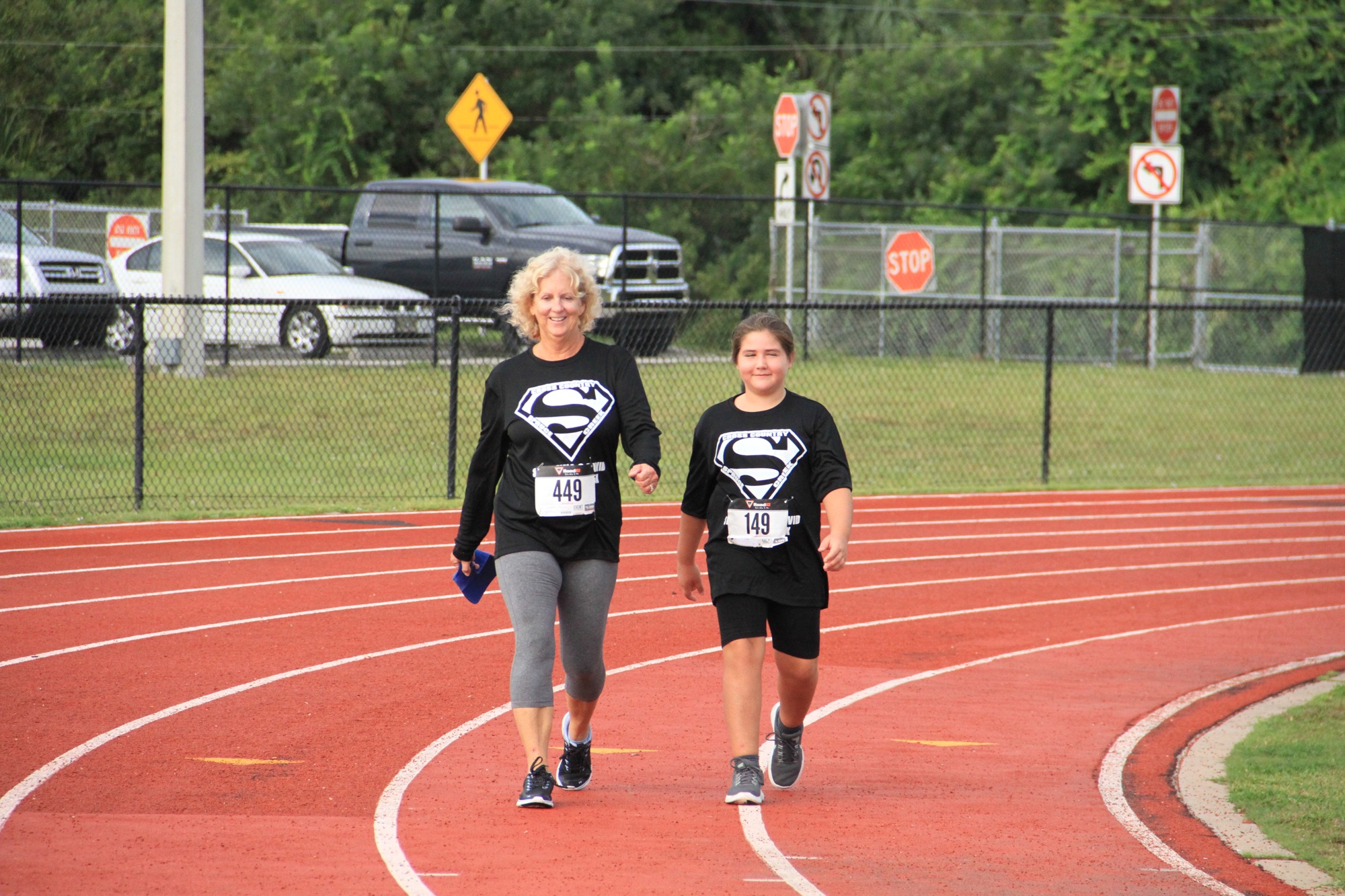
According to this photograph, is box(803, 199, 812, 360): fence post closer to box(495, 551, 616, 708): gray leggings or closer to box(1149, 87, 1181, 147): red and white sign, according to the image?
box(1149, 87, 1181, 147): red and white sign

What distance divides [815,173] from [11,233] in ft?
37.6

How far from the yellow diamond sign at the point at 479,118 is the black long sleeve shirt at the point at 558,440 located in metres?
18.3

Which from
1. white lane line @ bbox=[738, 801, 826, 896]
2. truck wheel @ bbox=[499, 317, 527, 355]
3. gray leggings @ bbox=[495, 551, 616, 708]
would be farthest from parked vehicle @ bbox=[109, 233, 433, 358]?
white lane line @ bbox=[738, 801, 826, 896]

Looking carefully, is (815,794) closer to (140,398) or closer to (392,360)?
(140,398)

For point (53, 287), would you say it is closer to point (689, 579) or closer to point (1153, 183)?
point (1153, 183)

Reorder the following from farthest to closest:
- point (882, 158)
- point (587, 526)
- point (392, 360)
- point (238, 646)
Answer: point (882, 158) → point (392, 360) → point (238, 646) → point (587, 526)

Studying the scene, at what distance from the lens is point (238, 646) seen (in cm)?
839

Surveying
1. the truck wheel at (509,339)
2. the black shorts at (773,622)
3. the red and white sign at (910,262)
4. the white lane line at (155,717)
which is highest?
the red and white sign at (910,262)

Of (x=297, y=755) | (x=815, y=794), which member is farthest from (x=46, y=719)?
(x=815, y=794)

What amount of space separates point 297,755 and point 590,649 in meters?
1.40

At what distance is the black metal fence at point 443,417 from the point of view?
1400cm

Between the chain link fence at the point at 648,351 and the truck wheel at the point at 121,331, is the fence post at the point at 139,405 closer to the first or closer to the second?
the chain link fence at the point at 648,351

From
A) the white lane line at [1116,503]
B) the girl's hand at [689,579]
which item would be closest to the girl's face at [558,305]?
the girl's hand at [689,579]

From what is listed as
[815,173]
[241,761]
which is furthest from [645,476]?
[815,173]
